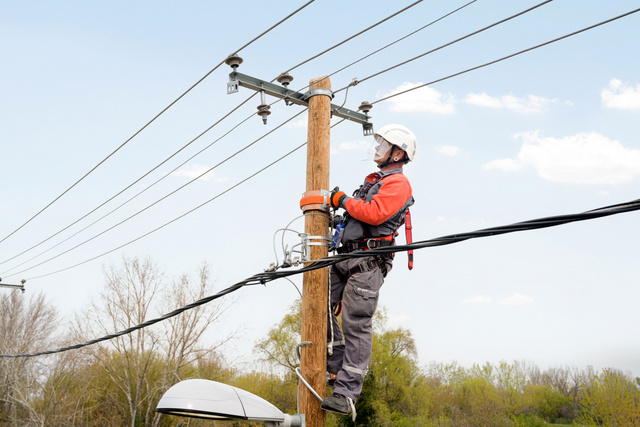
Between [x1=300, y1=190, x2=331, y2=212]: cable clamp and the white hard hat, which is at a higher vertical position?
the white hard hat

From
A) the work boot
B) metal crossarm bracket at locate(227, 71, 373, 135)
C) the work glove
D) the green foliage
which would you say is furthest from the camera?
the green foliage

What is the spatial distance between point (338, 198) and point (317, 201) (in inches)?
9.4

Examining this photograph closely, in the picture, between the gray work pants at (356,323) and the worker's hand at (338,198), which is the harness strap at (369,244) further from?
the worker's hand at (338,198)

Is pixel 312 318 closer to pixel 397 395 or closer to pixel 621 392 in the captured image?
pixel 621 392

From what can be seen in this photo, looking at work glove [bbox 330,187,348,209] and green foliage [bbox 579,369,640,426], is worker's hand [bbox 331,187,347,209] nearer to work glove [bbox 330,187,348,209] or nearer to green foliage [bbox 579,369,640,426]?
work glove [bbox 330,187,348,209]

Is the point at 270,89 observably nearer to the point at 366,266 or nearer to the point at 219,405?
the point at 366,266

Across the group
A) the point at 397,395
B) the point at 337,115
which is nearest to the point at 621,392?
the point at 397,395

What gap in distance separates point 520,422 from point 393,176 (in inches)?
1236

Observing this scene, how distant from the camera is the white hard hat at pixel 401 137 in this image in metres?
4.91

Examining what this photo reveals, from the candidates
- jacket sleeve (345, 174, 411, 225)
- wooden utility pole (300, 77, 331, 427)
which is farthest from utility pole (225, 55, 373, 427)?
jacket sleeve (345, 174, 411, 225)

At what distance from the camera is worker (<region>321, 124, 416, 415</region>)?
444cm

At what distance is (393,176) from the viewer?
4.77 m

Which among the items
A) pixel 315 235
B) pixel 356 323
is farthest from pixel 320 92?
pixel 356 323

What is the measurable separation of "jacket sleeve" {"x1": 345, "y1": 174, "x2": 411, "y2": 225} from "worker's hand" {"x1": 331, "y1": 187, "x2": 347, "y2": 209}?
9cm
